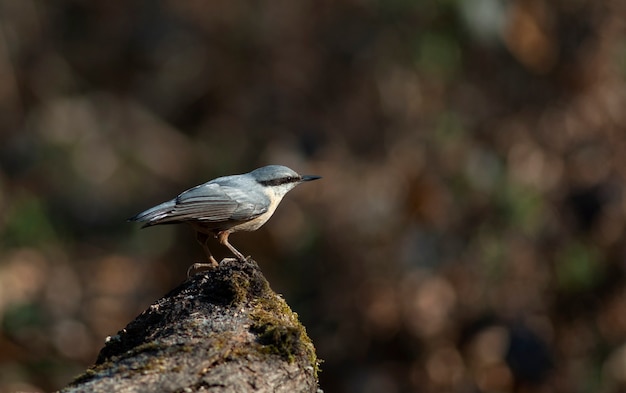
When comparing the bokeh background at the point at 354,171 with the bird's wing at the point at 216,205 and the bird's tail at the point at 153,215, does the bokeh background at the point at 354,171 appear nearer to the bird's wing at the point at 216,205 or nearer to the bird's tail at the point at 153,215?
the bird's wing at the point at 216,205

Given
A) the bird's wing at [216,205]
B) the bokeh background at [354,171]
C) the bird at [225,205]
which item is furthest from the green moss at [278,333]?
the bokeh background at [354,171]

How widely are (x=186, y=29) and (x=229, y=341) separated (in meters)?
8.19

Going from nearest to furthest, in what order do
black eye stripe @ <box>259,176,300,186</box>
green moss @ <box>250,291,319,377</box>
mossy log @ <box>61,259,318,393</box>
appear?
mossy log @ <box>61,259,318,393</box> → green moss @ <box>250,291,319,377</box> → black eye stripe @ <box>259,176,300,186</box>

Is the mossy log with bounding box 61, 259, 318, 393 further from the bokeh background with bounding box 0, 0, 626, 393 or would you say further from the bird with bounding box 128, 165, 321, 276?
the bokeh background with bounding box 0, 0, 626, 393

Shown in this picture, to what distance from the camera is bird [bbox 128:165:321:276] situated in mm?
4621

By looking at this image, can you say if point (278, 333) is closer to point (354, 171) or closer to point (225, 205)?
point (225, 205)

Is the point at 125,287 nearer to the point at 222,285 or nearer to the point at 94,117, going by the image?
the point at 94,117

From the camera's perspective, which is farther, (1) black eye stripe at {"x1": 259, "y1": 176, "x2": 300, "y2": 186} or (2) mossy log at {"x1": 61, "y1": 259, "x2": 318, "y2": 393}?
(1) black eye stripe at {"x1": 259, "y1": 176, "x2": 300, "y2": 186}

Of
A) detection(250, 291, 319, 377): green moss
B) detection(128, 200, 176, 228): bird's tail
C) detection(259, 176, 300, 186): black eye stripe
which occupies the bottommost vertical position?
detection(250, 291, 319, 377): green moss

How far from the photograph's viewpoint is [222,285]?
3504 mm

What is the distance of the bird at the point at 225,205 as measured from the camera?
4.62 metres

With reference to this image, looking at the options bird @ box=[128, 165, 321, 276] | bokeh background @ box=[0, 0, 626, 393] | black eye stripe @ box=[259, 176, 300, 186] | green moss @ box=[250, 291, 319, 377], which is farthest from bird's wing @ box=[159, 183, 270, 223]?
bokeh background @ box=[0, 0, 626, 393]

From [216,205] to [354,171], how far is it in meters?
3.53

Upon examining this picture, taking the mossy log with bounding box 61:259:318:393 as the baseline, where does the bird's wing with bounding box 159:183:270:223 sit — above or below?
above
